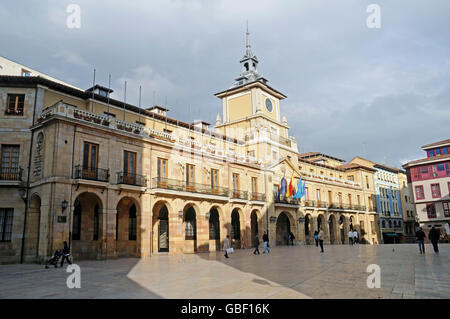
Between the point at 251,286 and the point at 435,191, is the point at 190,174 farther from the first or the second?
the point at 435,191

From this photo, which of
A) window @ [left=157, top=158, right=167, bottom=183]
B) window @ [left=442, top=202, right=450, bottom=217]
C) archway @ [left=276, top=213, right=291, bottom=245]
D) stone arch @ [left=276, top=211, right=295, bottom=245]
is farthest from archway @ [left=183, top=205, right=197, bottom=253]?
window @ [left=442, top=202, right=450, bottom=217]

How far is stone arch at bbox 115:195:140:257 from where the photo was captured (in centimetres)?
2364

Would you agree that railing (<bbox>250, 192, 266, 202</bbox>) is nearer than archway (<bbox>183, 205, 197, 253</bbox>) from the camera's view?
No

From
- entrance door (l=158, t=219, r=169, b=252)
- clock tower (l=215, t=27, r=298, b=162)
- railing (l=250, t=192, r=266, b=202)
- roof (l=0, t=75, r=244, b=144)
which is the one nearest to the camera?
roof (l=0, t=75, r=244, b=144)

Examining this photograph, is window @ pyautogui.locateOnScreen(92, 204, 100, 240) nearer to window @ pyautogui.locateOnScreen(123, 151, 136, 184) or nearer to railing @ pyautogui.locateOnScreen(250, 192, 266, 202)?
window @ pyautogui.locateOnScreen(123, 151, 136, 184)

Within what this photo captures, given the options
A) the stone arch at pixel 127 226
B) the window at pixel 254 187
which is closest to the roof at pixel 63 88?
the stone arch at pixel 127 226

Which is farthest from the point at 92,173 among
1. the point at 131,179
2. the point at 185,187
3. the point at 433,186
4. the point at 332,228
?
the point at 433,186

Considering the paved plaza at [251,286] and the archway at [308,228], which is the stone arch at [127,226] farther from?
the archway at [308,228]

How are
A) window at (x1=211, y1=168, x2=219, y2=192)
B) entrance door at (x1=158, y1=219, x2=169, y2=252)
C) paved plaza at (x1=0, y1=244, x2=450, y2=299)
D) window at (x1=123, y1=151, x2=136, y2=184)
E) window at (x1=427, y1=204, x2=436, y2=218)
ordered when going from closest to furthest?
paved plaza at (x1=0, y1=244, x2=450, y2=299), window at (x1=123, y1=151, x2=136, y2=184), entrance door at (x1=158, y1=219, x2=169, y2=252), window at (x1=211, y1=168, x2=219, y2=192), window at (x1=427, y1=204, x2=436, y2=218)

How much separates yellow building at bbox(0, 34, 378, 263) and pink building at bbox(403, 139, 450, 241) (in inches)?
786

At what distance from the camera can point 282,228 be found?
137 feet

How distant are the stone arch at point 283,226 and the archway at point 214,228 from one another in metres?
11.5
